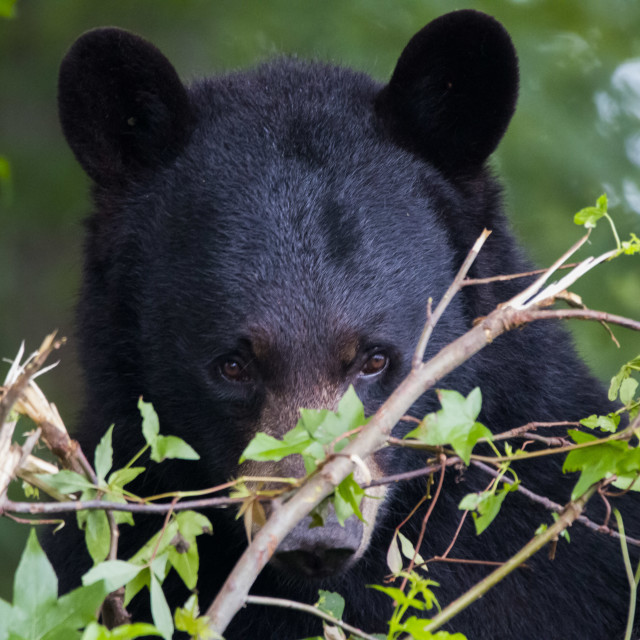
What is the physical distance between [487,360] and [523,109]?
2580 mm

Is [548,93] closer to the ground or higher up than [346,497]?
higher up

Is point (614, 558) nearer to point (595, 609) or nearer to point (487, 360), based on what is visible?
point (595, 609)

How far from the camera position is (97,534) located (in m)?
2.04

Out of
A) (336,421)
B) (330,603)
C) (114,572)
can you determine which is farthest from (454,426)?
(114,572)

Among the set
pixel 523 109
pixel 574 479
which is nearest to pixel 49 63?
pixel 523 109

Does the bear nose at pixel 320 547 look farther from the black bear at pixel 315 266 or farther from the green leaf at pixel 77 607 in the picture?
the green leaf at pixel 77 607

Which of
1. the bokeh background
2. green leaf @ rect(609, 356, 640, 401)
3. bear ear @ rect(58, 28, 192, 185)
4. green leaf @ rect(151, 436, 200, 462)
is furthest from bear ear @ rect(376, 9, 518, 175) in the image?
the bokeh background

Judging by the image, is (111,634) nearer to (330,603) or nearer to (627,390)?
(330,603)

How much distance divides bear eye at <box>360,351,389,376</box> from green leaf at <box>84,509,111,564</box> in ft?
3.73

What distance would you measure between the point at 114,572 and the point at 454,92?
204 centimetres

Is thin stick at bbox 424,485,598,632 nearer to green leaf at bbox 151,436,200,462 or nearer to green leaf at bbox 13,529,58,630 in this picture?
green leaf at bbox 151,436,200,462

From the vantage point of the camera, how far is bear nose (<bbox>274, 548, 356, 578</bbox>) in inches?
96.7

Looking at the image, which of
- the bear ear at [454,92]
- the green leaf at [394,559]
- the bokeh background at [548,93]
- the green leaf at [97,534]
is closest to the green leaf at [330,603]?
the green leaf at [394,559]

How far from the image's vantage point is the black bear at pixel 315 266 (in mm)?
3053
